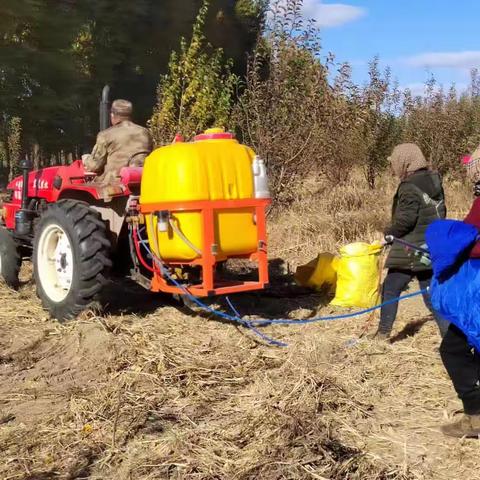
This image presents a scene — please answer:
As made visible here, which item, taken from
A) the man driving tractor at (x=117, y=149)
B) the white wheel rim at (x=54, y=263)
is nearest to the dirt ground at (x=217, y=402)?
the white wheel rim at (x=54, y=263)

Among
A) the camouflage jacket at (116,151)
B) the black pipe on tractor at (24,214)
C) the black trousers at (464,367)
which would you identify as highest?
the camouflage jacket at (116,151)

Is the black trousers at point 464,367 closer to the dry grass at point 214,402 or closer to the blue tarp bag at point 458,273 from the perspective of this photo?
the blue tarp bag at point 458,273

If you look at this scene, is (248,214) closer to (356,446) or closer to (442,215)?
(442,215)

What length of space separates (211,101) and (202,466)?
837 cm

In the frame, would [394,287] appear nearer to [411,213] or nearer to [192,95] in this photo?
[411,213]

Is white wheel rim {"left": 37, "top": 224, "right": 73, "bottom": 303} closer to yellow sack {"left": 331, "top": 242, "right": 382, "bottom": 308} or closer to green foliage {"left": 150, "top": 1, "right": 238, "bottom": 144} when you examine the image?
yellow sack {"left": 331, "top": 242, "right": 382, "bottom": 308}

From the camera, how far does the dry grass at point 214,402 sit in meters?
3.04

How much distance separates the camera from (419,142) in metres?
12.1

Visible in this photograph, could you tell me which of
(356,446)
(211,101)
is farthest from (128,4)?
(356,446)

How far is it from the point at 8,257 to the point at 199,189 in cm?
274

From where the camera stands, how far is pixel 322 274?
6.78 metres

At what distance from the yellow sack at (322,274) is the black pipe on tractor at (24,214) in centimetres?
287

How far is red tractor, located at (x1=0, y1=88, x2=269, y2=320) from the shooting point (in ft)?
15.9

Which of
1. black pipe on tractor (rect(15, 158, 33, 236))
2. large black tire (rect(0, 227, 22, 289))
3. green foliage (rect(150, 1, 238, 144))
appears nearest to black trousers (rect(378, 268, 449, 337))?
black pipe on tractor (rect(15, 158, 33, 236))
